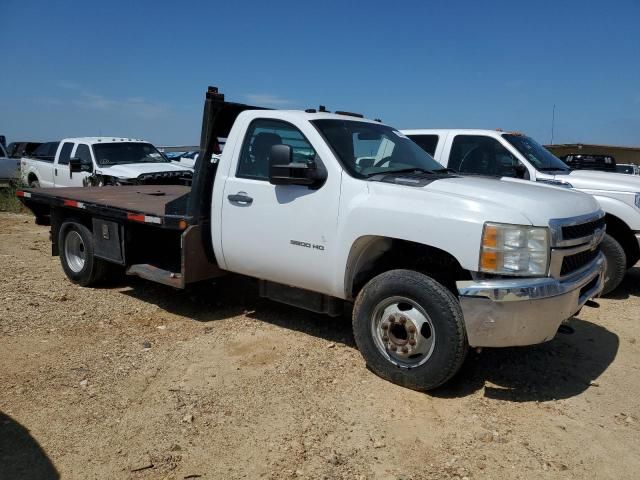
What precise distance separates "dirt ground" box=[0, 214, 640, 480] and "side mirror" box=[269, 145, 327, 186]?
59.4 inches

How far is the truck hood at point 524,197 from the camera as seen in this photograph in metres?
3.75

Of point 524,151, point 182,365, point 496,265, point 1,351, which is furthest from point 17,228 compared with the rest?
point 496,265

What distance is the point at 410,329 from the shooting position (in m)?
4.02

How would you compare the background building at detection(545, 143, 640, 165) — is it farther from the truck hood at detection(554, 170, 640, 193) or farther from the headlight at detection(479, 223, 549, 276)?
the headlight at detection(479, 223, 549, 276)

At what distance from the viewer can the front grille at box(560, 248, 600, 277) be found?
12.8 feet

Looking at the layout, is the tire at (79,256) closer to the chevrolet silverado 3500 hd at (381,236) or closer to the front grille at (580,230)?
the chevrolet silverado 3500 hd at (381,236)

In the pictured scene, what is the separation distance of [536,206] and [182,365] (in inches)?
118

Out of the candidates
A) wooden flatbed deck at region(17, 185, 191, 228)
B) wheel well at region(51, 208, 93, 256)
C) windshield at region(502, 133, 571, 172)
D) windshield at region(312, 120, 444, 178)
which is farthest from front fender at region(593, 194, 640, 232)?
wheel well at region(51, 208, 93, 256)

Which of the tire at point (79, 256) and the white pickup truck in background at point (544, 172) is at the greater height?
the white pickup truck in background at point (544, 172)

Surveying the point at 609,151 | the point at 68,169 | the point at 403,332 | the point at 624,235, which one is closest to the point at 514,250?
the point at 403,332

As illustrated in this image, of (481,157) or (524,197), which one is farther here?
(481,157)

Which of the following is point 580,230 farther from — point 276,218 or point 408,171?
point 276,218

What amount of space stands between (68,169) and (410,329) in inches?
437

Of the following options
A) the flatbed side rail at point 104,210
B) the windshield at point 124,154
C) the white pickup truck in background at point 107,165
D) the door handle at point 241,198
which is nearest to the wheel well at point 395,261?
the door handle at point 241,198
